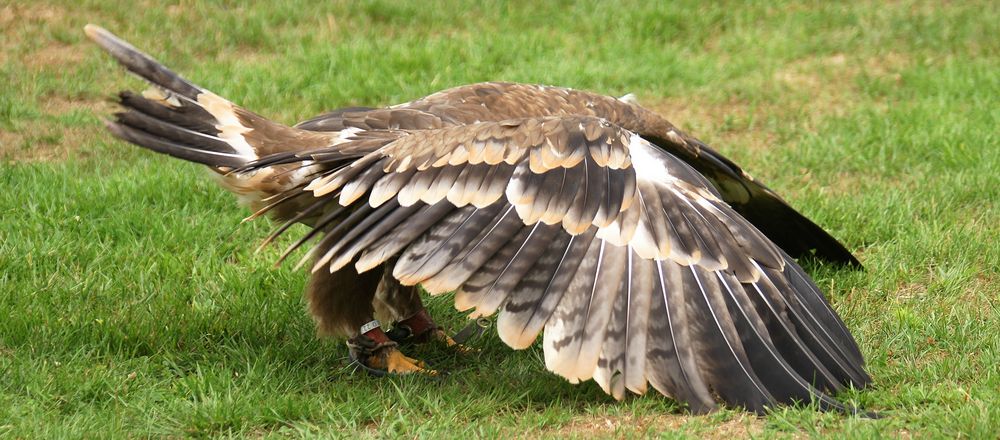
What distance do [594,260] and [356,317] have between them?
117cm

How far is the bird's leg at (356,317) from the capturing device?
4754mm

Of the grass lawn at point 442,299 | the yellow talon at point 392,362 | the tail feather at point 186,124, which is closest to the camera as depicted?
the grass lawn at point 442,299

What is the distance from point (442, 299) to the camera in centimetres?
579

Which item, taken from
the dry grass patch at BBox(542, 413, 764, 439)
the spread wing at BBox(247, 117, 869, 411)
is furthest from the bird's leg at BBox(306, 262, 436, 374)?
the dry grass patch at BBox(542, 413, 764, 439)

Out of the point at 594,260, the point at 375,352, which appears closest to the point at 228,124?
the point at 375,352

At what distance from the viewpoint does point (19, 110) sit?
739cm

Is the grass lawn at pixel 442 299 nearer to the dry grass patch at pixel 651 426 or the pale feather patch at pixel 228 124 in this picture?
the dry grass patch at pixel 651 426

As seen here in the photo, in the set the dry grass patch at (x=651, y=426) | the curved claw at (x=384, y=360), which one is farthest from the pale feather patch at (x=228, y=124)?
the dry grass patch at (x=651, y=426)

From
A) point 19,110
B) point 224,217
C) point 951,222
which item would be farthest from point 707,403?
point 19,110

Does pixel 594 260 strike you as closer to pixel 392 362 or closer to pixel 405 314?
pixel 392 362

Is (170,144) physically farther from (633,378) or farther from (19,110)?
(19,110)

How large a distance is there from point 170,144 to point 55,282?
1.20m

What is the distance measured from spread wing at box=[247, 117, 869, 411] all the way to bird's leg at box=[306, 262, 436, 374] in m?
0.42

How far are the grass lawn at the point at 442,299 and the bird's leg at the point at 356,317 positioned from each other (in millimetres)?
129
